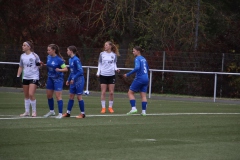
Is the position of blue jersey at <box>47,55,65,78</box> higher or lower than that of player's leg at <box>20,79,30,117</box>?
higher

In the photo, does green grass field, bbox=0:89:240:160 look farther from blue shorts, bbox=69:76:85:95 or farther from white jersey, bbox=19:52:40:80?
white jersey, bbox=19:52:40:80

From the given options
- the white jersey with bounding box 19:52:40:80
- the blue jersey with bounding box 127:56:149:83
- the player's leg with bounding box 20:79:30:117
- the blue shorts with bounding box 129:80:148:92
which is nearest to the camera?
the player's leg with bounding box 20:79:30:117

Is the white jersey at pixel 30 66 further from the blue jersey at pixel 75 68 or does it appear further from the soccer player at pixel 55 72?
the blue jersey at pixel 75 68

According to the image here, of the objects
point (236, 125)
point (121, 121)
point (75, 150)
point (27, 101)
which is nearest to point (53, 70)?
point (27, 101)

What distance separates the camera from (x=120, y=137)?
1164 centimetres

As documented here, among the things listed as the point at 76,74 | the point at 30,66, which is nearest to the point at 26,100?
the point at 30,66

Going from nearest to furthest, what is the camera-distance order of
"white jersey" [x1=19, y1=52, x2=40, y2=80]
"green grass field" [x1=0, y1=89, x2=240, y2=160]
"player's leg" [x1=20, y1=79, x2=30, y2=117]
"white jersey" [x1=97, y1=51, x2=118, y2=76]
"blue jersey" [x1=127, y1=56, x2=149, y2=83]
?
"green grass field" [x1=0, y1=89, x2=240, y2=160], "player's leg" [x1=20, y1=79, x2=30, y2=117], "white jersey" [x1=19, y1=52, x2=40, y2=80], "blue jersey" [x1=127, y1=56, x2=149, y2=83], "white jersey" [x1=97, y1=51, x2=118, y2=76]

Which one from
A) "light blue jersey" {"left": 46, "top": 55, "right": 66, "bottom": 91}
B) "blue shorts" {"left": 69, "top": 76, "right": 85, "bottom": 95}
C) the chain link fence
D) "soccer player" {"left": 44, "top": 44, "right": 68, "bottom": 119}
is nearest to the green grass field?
"blue shorts" {"left": 69, "top": 76, "right": 85, "bottom": 95}

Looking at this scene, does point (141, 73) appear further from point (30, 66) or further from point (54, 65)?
point (30, 66)

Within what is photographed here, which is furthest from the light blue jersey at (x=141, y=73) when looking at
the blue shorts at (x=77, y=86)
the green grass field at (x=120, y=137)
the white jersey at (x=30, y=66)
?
the white jersey at (x=30, y=66)

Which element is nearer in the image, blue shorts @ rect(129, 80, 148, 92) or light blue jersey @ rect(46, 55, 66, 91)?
light blue jersey @ rect(46, 55, 66, 91)

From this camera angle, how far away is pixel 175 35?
3522 centimetres

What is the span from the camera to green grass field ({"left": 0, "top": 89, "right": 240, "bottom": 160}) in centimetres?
947

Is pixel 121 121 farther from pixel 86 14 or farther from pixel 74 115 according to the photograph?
pixel 86 14
